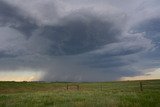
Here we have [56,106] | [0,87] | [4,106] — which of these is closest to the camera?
[56,106]

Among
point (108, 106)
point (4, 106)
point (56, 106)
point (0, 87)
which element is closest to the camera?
point (108, 106)

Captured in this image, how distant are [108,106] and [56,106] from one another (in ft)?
14.1

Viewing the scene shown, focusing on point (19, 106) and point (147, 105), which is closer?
point (147, 105)

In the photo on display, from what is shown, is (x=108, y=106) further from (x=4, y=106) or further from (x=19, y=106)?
(x=4, y=106)

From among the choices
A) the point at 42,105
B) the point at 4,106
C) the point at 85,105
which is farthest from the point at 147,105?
the point at 4,106

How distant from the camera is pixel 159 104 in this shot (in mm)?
20734

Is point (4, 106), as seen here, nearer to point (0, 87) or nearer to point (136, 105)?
point (136, 105)

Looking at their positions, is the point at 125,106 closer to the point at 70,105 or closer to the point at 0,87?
the point at 70,105

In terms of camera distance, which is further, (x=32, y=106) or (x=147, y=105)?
(x=32, y=106)

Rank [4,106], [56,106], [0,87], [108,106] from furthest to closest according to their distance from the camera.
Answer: [0,87] < [4,106] < [56,106] < [108,106]

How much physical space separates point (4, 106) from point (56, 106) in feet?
15.7

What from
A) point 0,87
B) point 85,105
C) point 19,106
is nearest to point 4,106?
point 19,106

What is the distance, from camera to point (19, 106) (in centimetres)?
2230

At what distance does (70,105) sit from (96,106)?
2.50m
